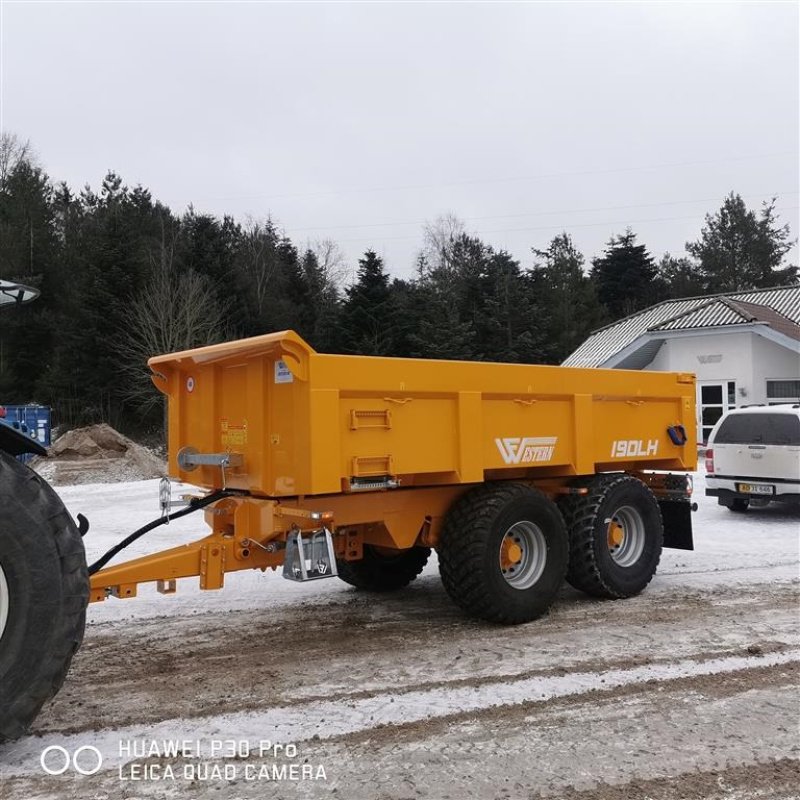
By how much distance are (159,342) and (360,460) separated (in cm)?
2889

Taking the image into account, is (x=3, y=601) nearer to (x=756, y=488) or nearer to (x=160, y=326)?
(x=756, y=488)

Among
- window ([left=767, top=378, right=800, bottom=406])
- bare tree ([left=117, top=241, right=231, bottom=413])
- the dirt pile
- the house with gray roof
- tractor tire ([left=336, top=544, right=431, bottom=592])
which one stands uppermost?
bare tree ([left=117, top=241, right=231, bottom=413])

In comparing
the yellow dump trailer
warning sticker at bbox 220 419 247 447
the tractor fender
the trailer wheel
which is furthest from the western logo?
the tractor fender

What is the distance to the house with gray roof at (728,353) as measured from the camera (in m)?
24.1

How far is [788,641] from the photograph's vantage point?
5762 millimetres

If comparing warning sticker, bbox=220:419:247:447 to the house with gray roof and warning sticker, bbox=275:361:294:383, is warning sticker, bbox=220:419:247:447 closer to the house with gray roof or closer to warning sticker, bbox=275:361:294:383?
warning sticker, bbox=275:361:294:383

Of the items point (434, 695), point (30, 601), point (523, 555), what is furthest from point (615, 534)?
point (30, 601)

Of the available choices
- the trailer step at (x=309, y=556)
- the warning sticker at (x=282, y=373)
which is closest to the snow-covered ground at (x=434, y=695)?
the trailer step at (x=309, y=556)

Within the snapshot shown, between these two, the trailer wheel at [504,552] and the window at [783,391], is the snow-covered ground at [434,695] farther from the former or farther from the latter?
the window at [783,391]

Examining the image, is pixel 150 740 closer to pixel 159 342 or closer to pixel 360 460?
pixel 360 460

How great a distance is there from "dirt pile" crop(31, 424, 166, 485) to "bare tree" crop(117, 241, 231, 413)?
35.6 feet

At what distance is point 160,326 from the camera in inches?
1261

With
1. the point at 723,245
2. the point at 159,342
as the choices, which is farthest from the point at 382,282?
the point at 723,245

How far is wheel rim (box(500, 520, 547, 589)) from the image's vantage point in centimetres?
614
